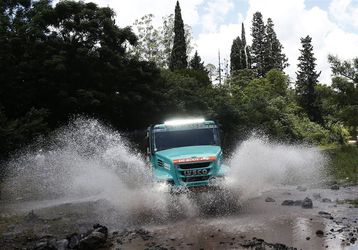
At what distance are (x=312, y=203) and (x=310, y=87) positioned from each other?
59.8 metres

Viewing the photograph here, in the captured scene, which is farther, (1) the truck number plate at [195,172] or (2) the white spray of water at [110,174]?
(2) the white spray of water at [110,174]

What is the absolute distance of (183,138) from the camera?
1456 cm

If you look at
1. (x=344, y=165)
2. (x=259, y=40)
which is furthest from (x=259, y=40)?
(x=344, y=165)

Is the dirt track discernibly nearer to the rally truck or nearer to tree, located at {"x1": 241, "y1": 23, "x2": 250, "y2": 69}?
the rally truck

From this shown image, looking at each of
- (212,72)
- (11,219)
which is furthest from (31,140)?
(212,72)

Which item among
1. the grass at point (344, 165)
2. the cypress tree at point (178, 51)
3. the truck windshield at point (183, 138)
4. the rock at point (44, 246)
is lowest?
the grass at point (344, 165)

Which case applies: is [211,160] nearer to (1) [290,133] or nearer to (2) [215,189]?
(2) [215,189]

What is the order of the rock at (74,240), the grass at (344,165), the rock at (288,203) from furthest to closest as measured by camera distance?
1. the grass at (344,165)
2. the rock at (288,203)
3. the rock at (74,240)

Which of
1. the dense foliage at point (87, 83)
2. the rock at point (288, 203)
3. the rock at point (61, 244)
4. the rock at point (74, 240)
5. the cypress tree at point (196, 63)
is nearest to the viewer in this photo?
the rock at point (61, 244)

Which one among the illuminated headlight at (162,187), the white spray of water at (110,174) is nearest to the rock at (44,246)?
the white spray of water at (110,174)

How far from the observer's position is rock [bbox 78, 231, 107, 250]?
9555 millimetres

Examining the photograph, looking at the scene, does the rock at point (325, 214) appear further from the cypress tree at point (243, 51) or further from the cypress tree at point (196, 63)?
the cypress tree at point (243, 51)

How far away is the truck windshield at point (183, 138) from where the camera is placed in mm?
14469

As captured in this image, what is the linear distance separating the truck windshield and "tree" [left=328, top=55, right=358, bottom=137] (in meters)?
22.8
